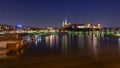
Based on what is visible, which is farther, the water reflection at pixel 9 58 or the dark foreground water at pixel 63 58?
the water reflection at pixel 9 58

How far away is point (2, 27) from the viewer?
140 metres

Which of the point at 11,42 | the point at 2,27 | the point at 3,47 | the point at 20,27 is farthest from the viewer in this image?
the point at 20,27

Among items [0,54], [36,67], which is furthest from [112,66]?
[0,54]

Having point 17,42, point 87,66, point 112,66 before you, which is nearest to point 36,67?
point 87,66

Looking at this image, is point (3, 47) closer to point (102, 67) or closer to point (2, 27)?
point (102, 67)

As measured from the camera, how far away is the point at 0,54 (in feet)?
89.2

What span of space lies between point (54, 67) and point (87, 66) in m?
2.37

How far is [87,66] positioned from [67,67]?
156 cm

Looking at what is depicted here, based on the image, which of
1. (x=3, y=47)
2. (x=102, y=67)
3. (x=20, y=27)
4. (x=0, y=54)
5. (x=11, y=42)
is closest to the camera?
(x=102, y=67)

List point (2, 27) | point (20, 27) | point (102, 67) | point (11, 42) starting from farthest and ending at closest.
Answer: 1. point (20, 27)
2. point (2, 27)
3. point (11, 42)
4. point (102, 67)

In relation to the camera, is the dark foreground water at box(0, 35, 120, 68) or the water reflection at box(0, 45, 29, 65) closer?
the dark foreground water at box(0, 35, 120, 68)

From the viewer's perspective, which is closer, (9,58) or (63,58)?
(63,58)

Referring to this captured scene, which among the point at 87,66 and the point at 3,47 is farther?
the point at 3,47

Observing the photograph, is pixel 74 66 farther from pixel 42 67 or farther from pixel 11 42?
pixel 11 42
